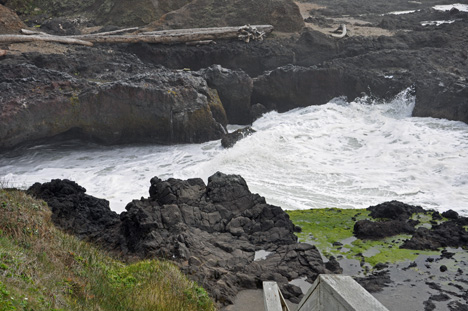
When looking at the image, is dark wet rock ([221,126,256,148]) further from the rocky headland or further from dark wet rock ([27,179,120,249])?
dark wet rock ([27,179,120,249])

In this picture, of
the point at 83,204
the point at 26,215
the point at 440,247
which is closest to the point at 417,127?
the point at 440,247

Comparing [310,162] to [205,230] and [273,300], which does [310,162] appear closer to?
[205,230]

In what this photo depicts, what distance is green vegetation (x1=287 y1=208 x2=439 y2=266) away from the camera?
8375 millimetres

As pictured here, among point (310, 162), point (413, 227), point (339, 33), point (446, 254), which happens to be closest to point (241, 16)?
point (339, 33)

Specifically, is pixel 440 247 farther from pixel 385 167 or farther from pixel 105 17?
pixel 105 17

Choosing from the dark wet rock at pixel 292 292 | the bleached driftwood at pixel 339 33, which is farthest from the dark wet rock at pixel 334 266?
the bleached driftwood at pixel 339 33

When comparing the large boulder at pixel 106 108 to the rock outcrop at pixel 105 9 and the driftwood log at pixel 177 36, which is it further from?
the rock outcrop at pixel 105 9

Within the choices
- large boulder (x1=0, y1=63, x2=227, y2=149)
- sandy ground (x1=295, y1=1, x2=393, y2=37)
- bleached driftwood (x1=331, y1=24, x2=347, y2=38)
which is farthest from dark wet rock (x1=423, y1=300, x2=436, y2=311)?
sandy ground (x1=295, y1=1, x2=393, y2=37)

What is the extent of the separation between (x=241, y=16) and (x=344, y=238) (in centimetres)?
2019

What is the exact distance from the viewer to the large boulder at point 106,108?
15.7 meters

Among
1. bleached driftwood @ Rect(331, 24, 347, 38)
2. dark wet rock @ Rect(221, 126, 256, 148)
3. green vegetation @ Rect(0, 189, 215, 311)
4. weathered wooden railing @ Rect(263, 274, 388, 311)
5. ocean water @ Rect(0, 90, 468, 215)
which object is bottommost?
ocean water @ Rect(0, 90, 468, 215)

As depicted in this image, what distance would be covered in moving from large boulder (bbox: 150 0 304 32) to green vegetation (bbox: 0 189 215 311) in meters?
21.0

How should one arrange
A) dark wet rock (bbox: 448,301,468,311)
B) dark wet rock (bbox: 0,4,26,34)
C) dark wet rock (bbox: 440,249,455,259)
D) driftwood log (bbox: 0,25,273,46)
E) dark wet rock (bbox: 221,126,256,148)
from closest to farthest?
1. dark wet rock (bbox: 448,301,468,311)
2. dark wet rock (bbox: 440,249,455,259)
3. dark wet rock (bbox: 221,126,256,148)
4. dark wet rock (bbox: 0,4,26,34)
5. driftwood log (bbox: 0,25,273,46)

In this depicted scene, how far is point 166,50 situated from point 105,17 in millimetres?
8777
